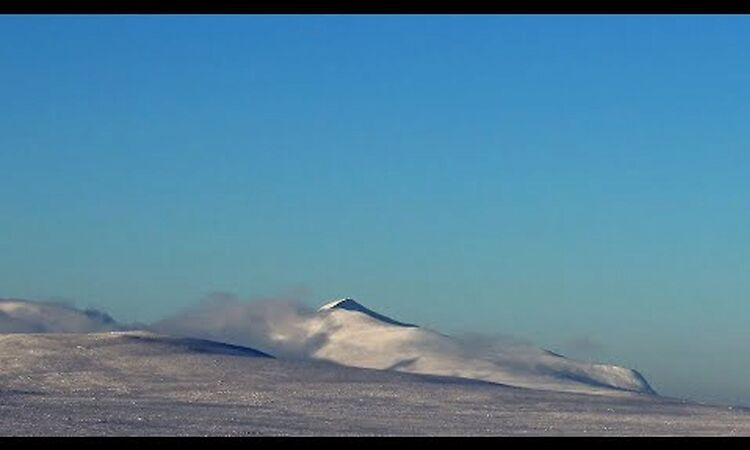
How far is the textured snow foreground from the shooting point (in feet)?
80.7

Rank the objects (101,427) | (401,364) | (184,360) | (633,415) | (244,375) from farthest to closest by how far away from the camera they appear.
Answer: (401,364) < (184,360) < (244,375) < (633,415) < (101,427)

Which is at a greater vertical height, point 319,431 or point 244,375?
point 244,375

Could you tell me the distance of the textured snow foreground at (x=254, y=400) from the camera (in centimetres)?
2461

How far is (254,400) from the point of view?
109ft

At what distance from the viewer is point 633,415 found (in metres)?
33.8
